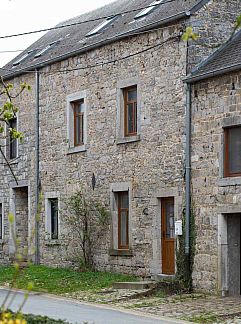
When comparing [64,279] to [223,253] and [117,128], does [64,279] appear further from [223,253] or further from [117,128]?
[223,253]

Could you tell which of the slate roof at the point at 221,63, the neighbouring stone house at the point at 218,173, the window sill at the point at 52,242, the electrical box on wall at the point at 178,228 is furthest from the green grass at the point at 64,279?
the slate roof at the point at 221,63

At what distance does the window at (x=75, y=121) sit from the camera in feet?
72.7

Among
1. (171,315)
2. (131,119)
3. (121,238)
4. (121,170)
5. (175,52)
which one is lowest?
(171,315)

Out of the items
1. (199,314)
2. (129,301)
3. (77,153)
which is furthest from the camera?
(77,153)

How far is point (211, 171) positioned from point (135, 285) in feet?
10.6

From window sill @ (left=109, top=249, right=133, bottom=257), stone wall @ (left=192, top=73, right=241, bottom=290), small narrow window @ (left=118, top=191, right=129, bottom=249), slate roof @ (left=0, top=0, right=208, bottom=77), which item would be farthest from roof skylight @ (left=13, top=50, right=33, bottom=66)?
stone wall @ (left=192, top=73, right=241, bottom=290)

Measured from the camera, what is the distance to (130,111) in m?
20.1

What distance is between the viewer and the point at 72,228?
22094 mm

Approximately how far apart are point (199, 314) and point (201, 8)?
7.46 metres

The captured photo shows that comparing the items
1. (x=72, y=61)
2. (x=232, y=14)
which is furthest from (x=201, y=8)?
(x=72, y=61)

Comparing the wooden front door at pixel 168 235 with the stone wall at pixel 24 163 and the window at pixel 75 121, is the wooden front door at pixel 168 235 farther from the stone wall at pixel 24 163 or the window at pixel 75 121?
the stone wall at pixel 24 163

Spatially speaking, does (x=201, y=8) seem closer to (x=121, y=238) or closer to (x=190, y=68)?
(x=190, y=68)

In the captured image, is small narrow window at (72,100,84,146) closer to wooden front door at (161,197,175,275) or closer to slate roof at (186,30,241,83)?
wooden front door at (161,197,175,275)

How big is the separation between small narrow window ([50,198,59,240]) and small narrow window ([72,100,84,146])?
2185 mm
